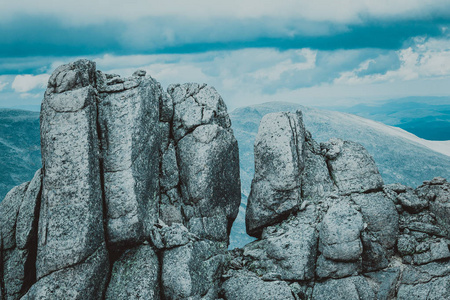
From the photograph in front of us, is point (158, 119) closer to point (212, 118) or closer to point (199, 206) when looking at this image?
point (212, 118)

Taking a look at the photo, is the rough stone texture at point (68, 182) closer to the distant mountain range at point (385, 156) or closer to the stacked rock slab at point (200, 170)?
the stacked rock slab at point (200, 170)

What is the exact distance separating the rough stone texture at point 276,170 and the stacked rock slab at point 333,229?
7 cm

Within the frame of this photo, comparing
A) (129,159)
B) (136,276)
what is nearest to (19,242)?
A: (136,276)

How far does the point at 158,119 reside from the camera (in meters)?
22.3

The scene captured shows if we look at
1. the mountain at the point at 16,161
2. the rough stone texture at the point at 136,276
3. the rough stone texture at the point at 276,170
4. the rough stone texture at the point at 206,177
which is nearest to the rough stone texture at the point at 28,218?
the rough stone texture at the point at 136,276

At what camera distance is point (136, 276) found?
18500mm

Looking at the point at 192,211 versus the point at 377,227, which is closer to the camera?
the point at 192,211

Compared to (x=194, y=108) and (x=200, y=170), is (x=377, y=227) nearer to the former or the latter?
(x=200, y=170)

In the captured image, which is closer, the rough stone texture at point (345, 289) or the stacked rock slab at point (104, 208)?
the stacked rock slab at point (104, 208)

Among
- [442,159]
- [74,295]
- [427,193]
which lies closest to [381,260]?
[427,193]

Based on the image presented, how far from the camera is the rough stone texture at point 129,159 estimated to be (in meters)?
18.9

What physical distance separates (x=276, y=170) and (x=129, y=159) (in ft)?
33.5

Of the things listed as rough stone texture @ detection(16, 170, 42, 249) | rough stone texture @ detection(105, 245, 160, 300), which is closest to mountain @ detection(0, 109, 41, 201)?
rough stone texture @ detection(16, 170, 42, 249)

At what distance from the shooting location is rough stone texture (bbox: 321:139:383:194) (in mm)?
25438
